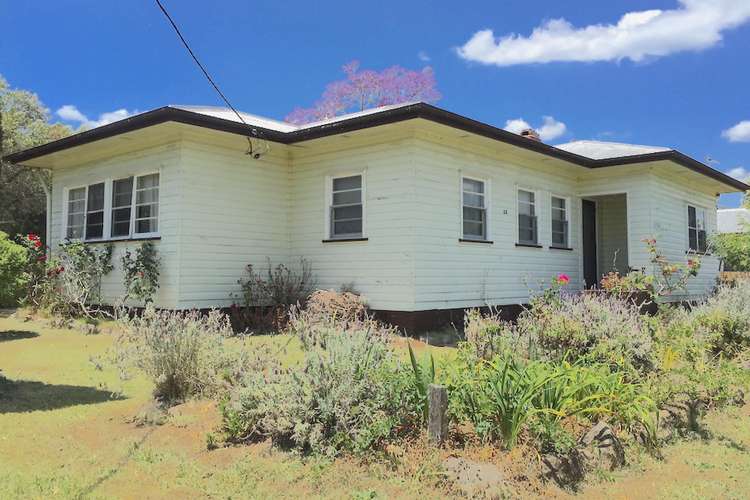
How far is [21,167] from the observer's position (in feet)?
77.6

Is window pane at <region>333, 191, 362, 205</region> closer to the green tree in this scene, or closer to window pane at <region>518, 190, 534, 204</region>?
window pane at <region>518, 190, 534, 204</region>

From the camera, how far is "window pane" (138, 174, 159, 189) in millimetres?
11380

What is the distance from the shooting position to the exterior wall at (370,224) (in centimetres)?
1027

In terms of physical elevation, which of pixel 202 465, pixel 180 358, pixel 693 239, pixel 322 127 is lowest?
pixel 202 465

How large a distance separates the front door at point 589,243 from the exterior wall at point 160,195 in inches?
419

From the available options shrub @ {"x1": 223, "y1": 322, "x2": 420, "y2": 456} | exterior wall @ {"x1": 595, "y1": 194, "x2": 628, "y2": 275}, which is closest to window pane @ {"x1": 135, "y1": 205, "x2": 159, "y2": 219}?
shrub @ {"x1": 223, "y1": 322, "x2": 420, "y2": 456}

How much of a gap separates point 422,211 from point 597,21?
7.75m

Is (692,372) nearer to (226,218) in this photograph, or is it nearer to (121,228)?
(226,218)

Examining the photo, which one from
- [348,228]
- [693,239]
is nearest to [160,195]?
[348,228]

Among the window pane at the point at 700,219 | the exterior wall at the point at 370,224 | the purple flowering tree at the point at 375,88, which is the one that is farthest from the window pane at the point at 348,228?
the purple flowering tree at the point at 375,88

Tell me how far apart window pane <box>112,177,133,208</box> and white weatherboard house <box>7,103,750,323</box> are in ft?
0.15

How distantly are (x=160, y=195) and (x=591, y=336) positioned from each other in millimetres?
8375

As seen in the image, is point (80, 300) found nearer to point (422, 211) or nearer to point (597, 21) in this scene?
point (422, 211)

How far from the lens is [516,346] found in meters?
5.27
